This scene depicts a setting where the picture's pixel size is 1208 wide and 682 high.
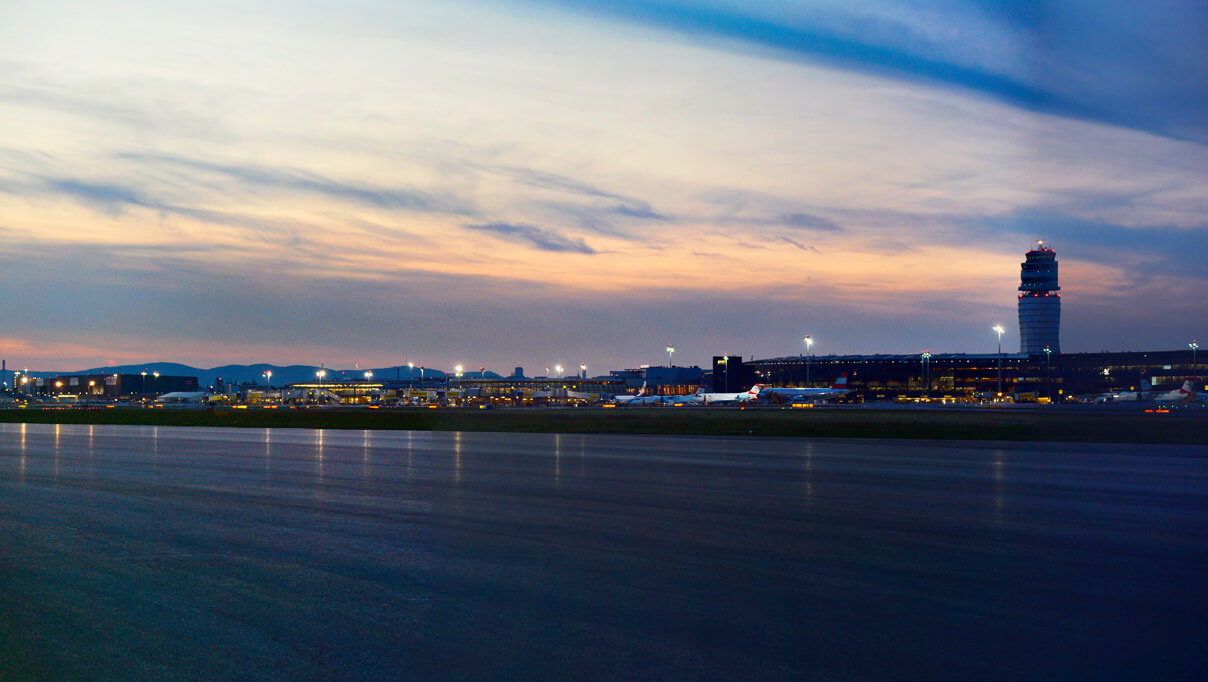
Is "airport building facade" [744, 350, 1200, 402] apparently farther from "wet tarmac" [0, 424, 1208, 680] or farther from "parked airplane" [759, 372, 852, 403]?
"wet tarmac" [0, 424, 1208, 680]

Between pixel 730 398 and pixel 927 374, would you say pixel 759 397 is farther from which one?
pixel 927 374

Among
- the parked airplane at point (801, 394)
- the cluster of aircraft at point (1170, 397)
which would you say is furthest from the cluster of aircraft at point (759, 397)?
the cluster of aircraft at point (1170, 397)

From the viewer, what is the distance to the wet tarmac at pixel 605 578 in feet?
23.1

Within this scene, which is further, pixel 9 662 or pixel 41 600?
pixel 41 600

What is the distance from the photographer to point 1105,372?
590 feet

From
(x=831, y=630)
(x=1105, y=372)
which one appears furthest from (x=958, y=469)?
(x=1105, y=372)

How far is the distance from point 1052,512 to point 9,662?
1625 centimetres

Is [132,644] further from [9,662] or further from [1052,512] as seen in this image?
[1052,512]

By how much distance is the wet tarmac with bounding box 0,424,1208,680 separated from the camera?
23.1 ft

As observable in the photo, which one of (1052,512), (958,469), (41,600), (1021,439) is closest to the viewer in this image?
(41,600)

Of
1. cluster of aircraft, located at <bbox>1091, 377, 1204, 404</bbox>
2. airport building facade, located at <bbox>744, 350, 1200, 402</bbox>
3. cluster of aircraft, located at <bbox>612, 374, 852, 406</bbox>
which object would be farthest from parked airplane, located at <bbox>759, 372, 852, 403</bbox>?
airport building facade, located at <bbox>744, 350, 1200, 402</bbox>

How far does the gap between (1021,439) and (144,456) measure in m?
38.3

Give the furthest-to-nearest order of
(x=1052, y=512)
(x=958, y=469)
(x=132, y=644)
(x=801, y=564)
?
(x=958, y=469) < (x=1052, y=512) < (x=801, y=564) < (x=132, y=644)

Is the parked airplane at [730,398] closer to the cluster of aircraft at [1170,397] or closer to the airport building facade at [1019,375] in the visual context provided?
the cluster of aircraft at [1170,397]
